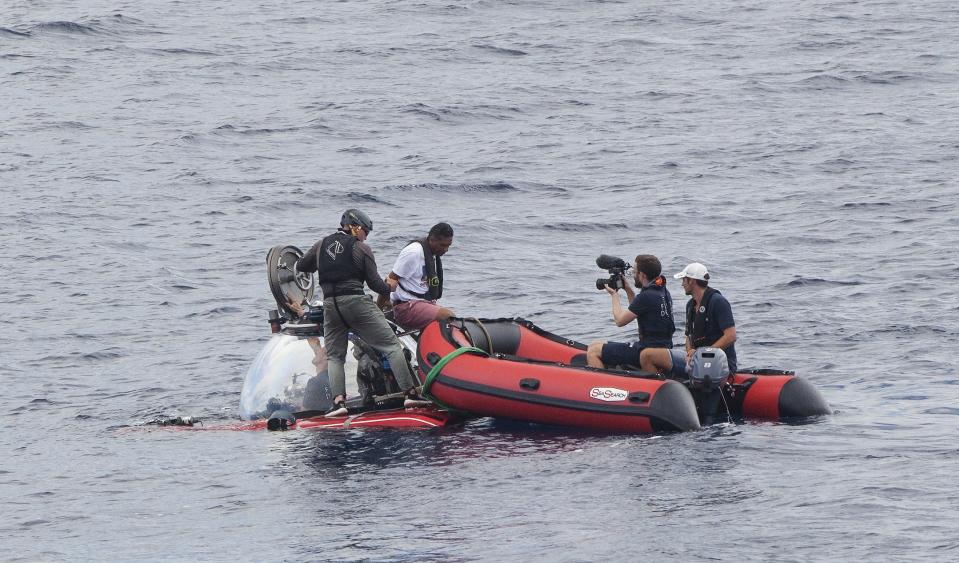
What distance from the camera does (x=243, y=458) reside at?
14.0 meters

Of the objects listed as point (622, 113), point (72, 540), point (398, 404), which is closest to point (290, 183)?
point (622, 113)

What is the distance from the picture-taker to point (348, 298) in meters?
14.3

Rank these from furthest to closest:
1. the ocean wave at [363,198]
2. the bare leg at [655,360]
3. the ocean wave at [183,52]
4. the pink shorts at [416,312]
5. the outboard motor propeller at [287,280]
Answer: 1. the ocean wave at [183,52]
2. the ocean wave at [363,198]
3. the outboard motor propeller at [287,280]
4. the pink shorts at [416,312]
5. the bare leg at [655,360]

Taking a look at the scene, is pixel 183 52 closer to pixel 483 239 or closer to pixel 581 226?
pixel 483 239

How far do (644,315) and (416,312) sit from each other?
2.55 meters

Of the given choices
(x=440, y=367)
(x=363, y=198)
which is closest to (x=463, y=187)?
(x=363, y=198)

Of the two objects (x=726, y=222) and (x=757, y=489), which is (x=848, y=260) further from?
(x=757, y=489)

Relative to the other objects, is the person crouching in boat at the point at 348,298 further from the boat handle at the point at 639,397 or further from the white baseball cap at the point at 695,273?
the white baseball cap at the point at 695,273

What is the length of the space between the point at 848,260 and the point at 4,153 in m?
20.1

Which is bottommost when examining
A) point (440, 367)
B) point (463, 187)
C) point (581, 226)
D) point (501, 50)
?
point (440, 367)

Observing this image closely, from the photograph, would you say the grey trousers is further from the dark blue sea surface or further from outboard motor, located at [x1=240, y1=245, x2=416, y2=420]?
the dark blue sea surface

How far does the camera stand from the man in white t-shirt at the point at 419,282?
14.7 meters

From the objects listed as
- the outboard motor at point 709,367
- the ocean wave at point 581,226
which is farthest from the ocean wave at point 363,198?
the outboard motor at point 709,367

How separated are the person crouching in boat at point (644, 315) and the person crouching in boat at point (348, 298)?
223cm
